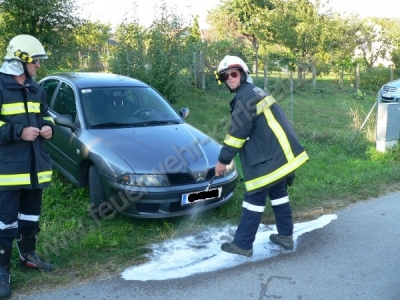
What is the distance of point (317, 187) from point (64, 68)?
1172 centimetres

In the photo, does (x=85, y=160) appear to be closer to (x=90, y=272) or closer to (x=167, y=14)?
(x=90, y=272)

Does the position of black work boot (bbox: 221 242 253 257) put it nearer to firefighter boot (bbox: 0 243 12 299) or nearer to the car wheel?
the car wheel

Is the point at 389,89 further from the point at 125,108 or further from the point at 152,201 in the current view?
the point at 152,201

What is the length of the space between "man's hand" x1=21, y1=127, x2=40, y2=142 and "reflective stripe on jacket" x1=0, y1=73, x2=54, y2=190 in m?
0.03

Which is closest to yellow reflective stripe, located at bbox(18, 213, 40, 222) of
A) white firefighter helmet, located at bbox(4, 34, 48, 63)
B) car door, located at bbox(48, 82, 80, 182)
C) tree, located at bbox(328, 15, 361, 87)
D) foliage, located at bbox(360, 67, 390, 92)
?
white firefighter helmet, located at bbox(4, 34, 48, 63)

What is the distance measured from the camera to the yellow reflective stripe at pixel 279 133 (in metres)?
3.79

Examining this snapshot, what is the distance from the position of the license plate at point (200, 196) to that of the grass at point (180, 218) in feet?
1.20

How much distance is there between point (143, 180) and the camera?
4270 mm

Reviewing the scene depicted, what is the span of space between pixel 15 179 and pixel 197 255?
1.75m

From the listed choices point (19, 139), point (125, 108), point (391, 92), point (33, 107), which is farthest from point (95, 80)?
point (391, 92)

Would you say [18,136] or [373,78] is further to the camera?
[373,78]

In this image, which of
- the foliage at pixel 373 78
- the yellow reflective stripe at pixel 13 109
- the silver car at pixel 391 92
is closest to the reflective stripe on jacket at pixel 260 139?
the yellow reflective stripe at pixel 13 109

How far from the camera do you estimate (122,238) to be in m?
4.20

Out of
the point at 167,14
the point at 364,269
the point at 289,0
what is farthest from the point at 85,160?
the point at 289,0
